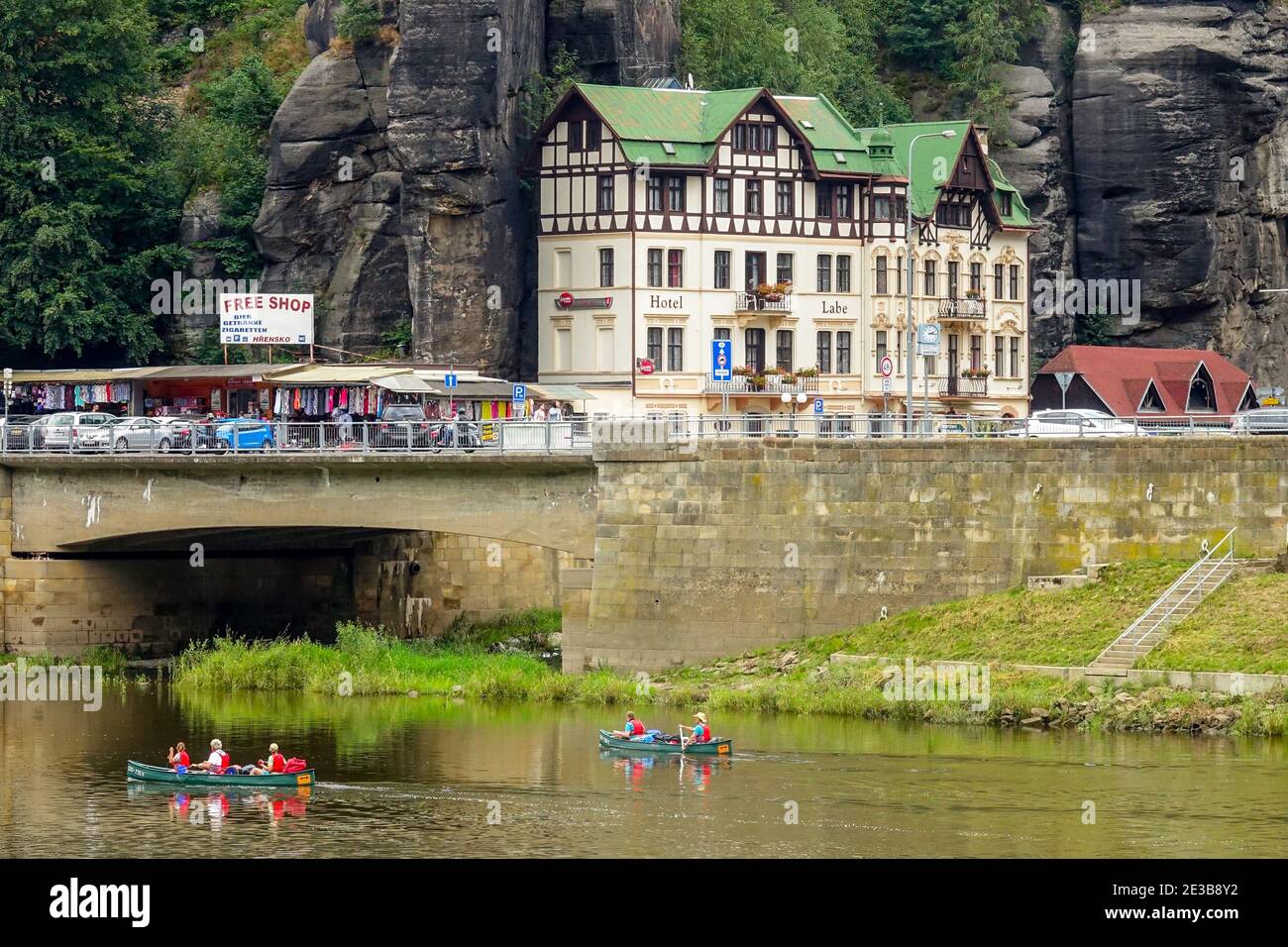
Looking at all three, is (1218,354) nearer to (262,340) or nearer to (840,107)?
(840,107)

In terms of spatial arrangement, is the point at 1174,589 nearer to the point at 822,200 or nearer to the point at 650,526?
the point at 650,526

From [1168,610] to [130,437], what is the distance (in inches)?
1306

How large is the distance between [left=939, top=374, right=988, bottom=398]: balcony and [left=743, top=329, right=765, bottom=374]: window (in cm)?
986

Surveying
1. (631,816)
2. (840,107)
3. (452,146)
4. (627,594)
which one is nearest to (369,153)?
(452,146)

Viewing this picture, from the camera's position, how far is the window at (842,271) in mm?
102938

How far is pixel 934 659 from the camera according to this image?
2463 inches

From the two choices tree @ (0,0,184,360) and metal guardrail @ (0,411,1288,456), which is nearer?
metal guardrail @ (0,411,1288,456)

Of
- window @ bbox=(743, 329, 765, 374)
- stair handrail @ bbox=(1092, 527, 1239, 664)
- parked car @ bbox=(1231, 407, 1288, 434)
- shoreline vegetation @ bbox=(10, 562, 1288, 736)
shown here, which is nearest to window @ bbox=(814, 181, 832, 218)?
window @ bbox=(743, 329, 765, 374)

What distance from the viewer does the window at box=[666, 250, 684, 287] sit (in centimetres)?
9864

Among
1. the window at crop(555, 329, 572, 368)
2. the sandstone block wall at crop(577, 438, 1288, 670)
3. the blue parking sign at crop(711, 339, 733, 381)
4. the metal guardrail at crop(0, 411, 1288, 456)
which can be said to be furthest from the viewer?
the window at crop(555, 329, 572, 368)

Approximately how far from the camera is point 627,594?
2712 inches

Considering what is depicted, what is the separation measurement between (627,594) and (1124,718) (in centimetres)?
1634

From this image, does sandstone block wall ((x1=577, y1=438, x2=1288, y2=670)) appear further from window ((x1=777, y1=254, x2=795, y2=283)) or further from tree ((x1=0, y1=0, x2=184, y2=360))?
tree ((x1=0, y1=0, x2=184, y2=360))

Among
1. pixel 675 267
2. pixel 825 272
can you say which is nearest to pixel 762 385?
pixel 675 267
